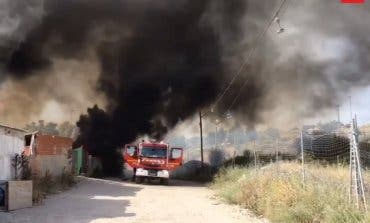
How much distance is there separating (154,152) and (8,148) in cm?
1821

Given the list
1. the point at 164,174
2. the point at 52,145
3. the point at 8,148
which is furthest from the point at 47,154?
the point at 164,174

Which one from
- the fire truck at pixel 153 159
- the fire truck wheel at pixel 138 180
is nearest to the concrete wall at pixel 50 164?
the fire truck at pixel 153 159

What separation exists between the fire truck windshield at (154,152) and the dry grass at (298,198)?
66.0 ft

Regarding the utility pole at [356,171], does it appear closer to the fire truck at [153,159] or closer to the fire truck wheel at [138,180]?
the fire truck at [153,159]

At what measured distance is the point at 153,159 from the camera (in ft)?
137

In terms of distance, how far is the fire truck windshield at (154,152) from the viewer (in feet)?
138

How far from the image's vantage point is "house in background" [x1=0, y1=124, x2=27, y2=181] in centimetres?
2345

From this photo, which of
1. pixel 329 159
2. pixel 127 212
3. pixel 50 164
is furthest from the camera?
pixel 50 164

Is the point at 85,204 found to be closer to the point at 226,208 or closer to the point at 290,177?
the point at 226,208

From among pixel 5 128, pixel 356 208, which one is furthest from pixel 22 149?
pixel 356 208

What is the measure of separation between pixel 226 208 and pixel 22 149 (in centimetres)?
1166

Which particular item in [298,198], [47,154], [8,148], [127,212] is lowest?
[127,212]

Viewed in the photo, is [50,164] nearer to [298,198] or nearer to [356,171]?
[298,198]

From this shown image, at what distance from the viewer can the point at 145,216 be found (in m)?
17.6
